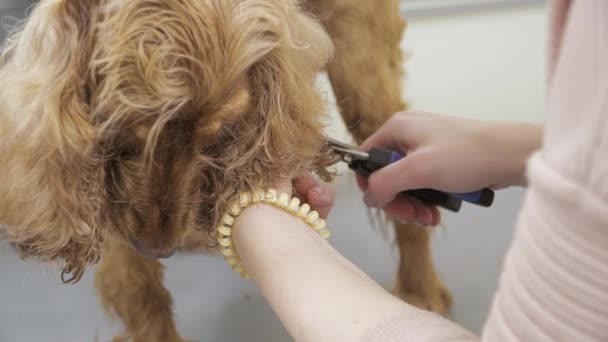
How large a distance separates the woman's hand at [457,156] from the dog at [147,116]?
104mm

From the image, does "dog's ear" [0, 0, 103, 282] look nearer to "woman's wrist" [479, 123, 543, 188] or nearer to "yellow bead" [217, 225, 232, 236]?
"yellow bead" [217, 225, 232, 236]

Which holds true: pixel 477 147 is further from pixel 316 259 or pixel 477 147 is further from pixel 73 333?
pixel 73 333

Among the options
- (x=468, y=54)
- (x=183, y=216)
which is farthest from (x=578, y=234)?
(x=468, y=54)

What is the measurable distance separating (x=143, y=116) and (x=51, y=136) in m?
0.08

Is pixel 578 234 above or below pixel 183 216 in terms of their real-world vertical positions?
above

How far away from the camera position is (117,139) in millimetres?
499

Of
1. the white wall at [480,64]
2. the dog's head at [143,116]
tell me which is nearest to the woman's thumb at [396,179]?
the dog's head at [143,116]

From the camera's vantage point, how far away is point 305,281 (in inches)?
17.1

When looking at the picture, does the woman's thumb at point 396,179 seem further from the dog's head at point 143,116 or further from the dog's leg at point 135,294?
the dog's leg at point 135,294

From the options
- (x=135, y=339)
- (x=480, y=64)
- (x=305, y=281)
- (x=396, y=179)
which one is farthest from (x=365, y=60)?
(x=480, y=64)

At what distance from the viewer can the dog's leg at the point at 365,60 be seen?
74 centimetres

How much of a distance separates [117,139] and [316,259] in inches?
8.1

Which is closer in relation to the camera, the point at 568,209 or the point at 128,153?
the point at 568,209

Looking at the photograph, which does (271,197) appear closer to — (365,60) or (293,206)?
(293,206)
